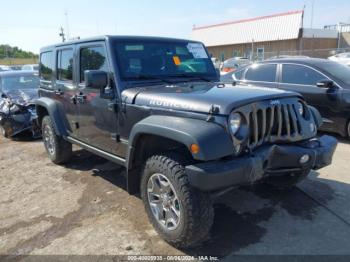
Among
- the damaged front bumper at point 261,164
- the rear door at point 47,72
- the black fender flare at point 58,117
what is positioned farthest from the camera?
the rear door at point 47,72

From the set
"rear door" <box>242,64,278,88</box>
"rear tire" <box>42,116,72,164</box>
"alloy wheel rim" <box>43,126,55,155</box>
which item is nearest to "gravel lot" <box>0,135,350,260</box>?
"rear tire" <box>42,116,72,164</box>

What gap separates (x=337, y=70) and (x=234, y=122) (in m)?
4.84

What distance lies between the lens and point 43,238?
351 cm

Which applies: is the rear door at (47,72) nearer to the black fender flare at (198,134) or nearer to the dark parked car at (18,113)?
the dark parked car at (18,113)

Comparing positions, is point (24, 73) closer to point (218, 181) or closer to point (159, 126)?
point (159, 126)

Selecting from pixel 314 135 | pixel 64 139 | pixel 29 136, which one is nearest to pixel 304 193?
pixel 314 135

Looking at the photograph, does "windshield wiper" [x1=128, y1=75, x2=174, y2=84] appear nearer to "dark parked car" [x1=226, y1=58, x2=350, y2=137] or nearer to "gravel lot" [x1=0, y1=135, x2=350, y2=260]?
"gravel lot" [x1=0, y1=135, x2=350, y2=260]

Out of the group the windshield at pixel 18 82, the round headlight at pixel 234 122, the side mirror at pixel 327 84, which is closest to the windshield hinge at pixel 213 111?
the round headlight at pixel 234 122

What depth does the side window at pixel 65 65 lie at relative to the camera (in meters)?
4.86

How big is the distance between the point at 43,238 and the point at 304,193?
9.97 feet

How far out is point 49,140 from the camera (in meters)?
6.00

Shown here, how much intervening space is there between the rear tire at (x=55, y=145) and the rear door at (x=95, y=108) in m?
0.92

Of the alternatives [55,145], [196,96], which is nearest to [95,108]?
[196,96]

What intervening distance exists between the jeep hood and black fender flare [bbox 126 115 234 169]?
14 cm
